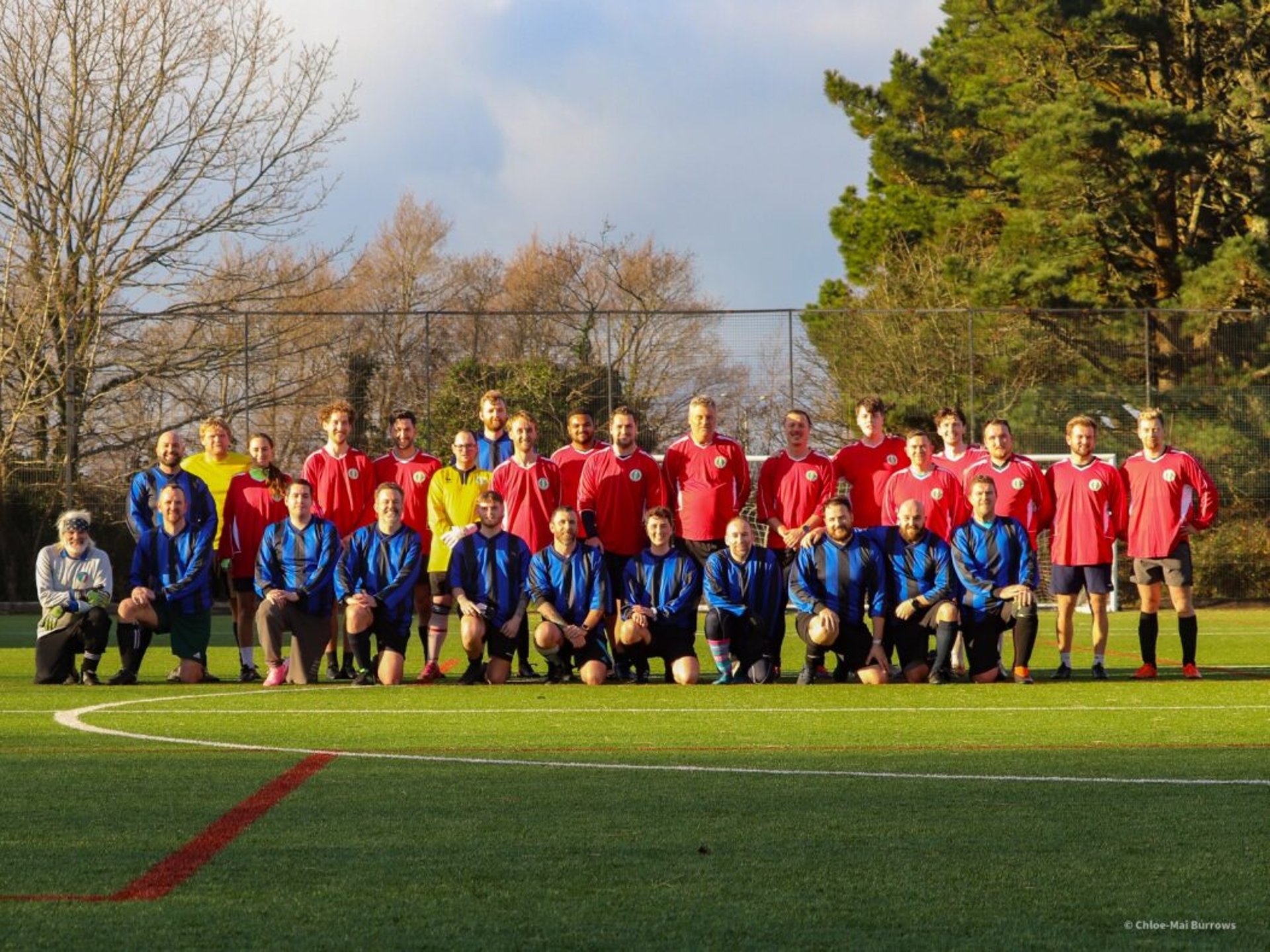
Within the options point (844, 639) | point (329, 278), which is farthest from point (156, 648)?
point (329, 278)

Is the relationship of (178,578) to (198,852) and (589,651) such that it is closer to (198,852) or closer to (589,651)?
(589,651)

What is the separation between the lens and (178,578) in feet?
36.5

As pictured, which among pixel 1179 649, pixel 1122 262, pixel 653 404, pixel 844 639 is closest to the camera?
pixel 844 639

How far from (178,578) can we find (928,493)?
4.94m

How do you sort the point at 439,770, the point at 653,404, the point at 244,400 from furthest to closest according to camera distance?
1. the point at 244,400
2. the point at 653,404
3. the point at 439,770

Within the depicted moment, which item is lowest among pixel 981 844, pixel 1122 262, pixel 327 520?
pixel 981 844

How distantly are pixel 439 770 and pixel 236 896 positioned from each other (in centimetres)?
225

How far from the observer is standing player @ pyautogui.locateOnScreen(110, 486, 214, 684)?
36.4ft

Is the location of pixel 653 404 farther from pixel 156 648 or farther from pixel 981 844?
pixel 981 844

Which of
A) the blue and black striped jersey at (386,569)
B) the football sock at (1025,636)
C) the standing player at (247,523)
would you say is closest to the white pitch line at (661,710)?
the football sock at (1025,636)

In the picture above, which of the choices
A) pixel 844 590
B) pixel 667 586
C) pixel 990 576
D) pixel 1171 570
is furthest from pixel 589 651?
pixel 1171 570

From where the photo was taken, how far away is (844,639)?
1073 centimetres

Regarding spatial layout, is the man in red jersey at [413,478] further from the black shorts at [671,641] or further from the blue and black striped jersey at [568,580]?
the black shorts at [671,641]

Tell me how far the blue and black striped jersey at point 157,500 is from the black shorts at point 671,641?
2.99 m
